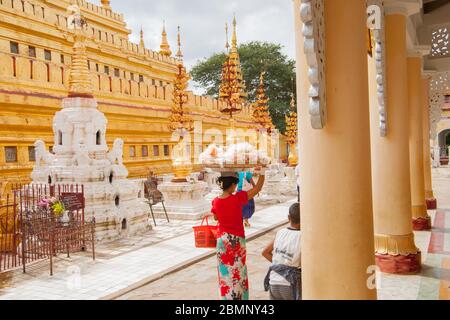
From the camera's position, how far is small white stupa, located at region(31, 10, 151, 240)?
30.6 feet

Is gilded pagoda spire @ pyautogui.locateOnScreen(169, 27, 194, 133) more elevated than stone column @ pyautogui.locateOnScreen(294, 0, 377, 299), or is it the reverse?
gilded pagoda spire @ pyautogui.locateOnScreen(169, 27, 194, 133)

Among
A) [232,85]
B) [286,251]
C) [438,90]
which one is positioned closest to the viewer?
[286,251]

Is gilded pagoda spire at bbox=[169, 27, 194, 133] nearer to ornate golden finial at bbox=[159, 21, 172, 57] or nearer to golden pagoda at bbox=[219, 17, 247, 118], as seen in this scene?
golden pagoda at bbox=[219, 17, 247, 118]

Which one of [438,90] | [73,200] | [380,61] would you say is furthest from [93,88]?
[380,61]

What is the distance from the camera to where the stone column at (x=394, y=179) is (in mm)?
5984

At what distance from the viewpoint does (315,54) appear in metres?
2.69

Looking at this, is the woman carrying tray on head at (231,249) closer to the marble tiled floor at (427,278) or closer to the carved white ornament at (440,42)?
the marble tiled floor at (427,278)

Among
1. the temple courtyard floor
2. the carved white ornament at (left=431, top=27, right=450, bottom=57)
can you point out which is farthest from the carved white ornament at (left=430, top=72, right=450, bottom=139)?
the temple courtyard floor

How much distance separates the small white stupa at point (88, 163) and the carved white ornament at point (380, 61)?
6.10m

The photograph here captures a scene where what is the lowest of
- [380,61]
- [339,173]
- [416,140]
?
[339,173]

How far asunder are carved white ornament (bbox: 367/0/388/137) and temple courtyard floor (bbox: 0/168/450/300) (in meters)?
2.20

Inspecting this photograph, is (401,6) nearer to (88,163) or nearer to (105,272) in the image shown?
(105,272)

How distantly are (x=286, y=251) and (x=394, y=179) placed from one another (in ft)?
10.7
